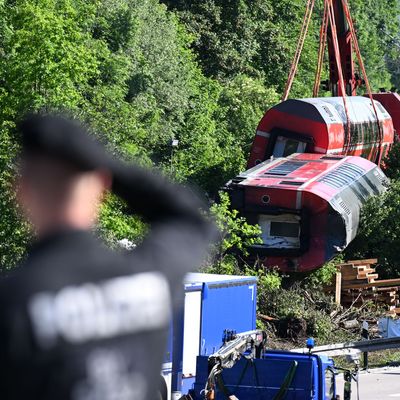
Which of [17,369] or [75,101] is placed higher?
[75,101]

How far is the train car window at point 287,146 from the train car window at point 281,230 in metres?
5.66

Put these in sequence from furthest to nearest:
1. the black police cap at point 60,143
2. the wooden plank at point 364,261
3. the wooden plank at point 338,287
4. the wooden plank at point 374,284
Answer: the wooden plank at point 364,261, the wooden plank at point 374,284, the wooden plank at point 338,287, the black police cap at point 60,143

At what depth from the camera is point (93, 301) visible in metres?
3.39

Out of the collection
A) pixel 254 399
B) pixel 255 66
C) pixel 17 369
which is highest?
pixel 255 66

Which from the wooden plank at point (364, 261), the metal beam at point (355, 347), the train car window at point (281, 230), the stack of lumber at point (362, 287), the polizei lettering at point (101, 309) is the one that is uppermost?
the polizei lettering at point (101, 309)

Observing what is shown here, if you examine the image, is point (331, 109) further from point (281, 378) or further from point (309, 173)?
point (281, 378)

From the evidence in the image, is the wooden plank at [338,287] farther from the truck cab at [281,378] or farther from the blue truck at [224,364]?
the truck cab at [281,378]

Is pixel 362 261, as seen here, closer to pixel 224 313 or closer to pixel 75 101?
pixel 75 101

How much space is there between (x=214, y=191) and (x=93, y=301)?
117 feet

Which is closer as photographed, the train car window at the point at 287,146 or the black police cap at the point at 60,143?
the black police cap at the point at 60,143

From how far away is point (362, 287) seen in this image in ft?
102

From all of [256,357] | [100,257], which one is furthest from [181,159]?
[100,257]

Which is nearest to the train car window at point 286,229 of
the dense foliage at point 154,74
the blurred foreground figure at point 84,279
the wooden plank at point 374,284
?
the dense foliage at point 154,74

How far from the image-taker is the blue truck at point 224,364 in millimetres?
15383
